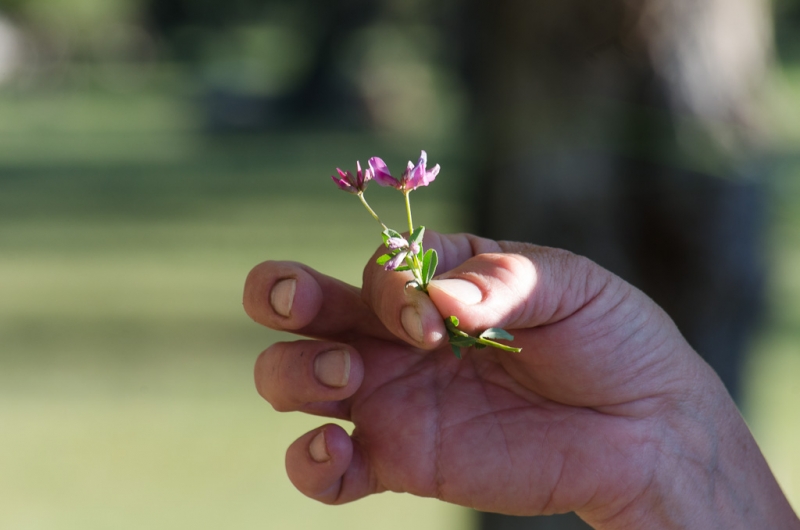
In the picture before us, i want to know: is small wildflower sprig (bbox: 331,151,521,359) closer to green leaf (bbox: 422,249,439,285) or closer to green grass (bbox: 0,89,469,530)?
green leaf (bbox: 422,249,439,285)

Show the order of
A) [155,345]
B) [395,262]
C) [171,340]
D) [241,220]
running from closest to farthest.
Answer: [395,262] → [155,345] → [171,340] → [241,220]

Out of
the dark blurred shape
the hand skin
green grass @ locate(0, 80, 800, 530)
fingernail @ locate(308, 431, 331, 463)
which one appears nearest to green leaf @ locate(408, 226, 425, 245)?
the hand skin

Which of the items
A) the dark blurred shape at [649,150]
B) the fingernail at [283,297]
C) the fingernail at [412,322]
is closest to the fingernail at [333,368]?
the fingernail at [283,297]

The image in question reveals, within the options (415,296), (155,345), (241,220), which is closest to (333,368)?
(415,296)

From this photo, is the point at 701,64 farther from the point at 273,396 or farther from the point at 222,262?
the point at 222,262

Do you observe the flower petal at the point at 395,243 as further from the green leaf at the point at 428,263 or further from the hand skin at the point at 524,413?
the hand skin at the point at 524,413

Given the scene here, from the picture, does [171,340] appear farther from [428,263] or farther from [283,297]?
[428,263]
